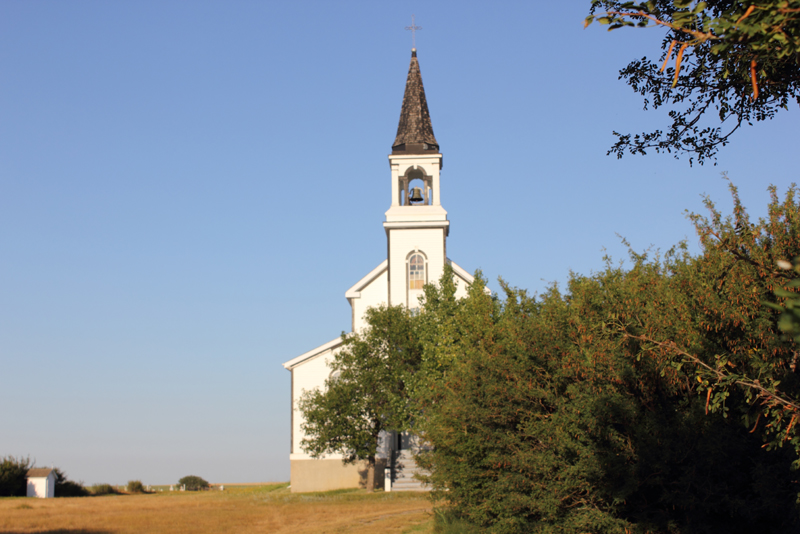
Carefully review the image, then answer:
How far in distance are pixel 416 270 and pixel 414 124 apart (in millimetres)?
7653

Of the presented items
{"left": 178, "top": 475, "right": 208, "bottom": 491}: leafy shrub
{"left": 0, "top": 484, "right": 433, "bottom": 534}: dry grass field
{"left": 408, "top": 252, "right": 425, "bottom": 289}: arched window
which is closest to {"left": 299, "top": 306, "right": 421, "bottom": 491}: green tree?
{"left": 0, "top": 484, "right": 433, "bottom": 534}: dry grass field

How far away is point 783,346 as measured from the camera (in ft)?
26.6

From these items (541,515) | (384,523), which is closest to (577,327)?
(541,515)

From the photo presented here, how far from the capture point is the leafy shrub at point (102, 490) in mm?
45622

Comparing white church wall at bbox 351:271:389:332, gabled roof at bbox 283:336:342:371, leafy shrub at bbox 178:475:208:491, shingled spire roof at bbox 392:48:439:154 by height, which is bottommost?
leafy shrub at bbox 178:475:208:491

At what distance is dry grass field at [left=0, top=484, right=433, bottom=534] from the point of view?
2117 cm

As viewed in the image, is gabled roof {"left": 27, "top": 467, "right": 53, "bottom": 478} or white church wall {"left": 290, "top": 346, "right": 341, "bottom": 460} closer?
white church wall {"left": 290, "top": 346, "right": 341, "bottom": 460}

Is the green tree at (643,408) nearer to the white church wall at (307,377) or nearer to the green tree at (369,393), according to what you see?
the green tree at (369,393)

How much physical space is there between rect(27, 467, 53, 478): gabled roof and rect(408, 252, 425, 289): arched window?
2447cm

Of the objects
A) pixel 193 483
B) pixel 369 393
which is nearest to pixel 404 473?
pixel 369 393

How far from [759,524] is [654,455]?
6.49ft

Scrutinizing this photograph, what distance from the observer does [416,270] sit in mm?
37938

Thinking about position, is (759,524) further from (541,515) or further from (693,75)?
(693,75)

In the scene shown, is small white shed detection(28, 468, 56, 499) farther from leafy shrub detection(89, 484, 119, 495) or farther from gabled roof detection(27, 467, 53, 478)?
leafy shrub detection(89, 484, 119, 495)
